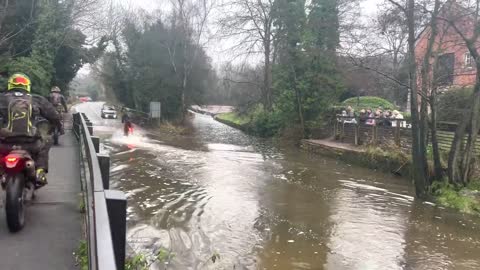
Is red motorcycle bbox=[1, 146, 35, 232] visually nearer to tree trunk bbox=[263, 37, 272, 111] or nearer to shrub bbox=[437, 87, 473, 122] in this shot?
shrub bbox=[437, 87, 473, 122]

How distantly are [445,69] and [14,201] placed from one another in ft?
48.5

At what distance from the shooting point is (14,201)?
4.89 meters

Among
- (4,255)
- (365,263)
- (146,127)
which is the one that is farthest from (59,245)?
(146,127)

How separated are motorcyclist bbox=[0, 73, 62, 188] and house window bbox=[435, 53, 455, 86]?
1205 centimetres

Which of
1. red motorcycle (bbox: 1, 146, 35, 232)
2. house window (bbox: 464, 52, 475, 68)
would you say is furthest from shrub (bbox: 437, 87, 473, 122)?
red motorcycle (bbox: 1, 146, 35, 232)

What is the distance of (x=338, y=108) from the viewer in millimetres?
27703

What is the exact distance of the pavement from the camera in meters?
4.31

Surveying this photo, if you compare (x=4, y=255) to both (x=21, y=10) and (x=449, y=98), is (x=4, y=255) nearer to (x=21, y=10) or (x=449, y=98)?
(x=449, y=98)

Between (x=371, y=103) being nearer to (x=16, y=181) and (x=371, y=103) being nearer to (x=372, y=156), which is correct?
(x=372, y=156)

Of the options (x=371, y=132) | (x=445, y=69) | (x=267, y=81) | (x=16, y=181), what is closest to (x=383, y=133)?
(x=371, y=132)

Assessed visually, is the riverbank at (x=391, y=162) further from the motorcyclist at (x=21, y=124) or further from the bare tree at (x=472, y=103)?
the motorcyclist at (x=21, y=124)

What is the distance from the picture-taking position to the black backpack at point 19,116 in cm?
522

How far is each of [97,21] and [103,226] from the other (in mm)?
29471

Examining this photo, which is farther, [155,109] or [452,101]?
[155,109]
